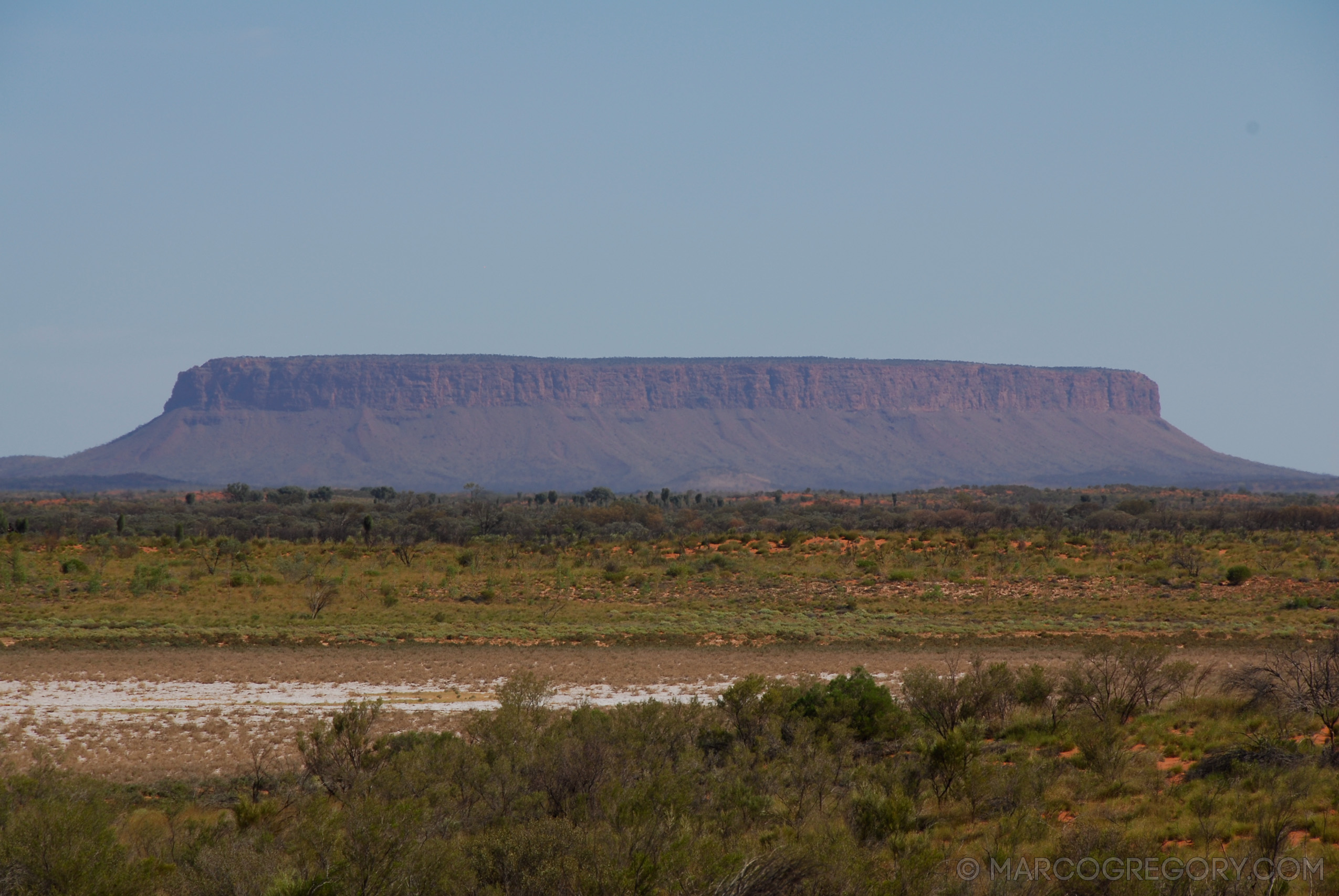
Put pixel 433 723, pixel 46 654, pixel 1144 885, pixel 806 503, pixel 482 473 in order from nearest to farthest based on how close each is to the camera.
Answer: pixel 1144 885, pixel 433 723, pixel 46 654, pixel 806 503, pixel 482 473

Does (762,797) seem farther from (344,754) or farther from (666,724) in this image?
(344,754)

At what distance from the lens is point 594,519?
219 ft

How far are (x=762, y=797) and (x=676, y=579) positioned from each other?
2791 centimetres

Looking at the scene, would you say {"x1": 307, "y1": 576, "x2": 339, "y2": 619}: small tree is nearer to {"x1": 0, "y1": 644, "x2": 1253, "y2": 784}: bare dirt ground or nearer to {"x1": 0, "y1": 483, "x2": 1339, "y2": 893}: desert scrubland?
{"x1": 0, "y1": 483, "x2": 1339, "y2": 893}: desert scrubland

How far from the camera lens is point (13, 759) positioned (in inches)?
545

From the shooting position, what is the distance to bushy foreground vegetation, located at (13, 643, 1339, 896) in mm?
7684

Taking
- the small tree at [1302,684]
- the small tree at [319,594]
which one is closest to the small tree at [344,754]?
the small tree at [1302,684]

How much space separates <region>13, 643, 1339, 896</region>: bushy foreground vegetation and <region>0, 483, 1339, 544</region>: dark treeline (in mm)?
36023

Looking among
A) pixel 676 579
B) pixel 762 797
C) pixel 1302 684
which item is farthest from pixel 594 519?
pixel 762 797

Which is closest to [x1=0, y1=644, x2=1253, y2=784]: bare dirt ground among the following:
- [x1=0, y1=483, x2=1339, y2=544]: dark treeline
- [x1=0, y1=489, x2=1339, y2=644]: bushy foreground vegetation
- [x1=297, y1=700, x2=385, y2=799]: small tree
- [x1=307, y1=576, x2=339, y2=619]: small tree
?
[x1=297, y1=700, x2=385, y2=799]: small tree

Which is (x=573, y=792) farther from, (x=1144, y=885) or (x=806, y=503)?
(x=806, y=503)

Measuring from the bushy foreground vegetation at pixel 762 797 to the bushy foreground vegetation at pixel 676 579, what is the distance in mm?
10978

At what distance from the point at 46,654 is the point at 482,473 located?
163390 mm

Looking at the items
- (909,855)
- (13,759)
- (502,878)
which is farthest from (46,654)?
(909,855)
